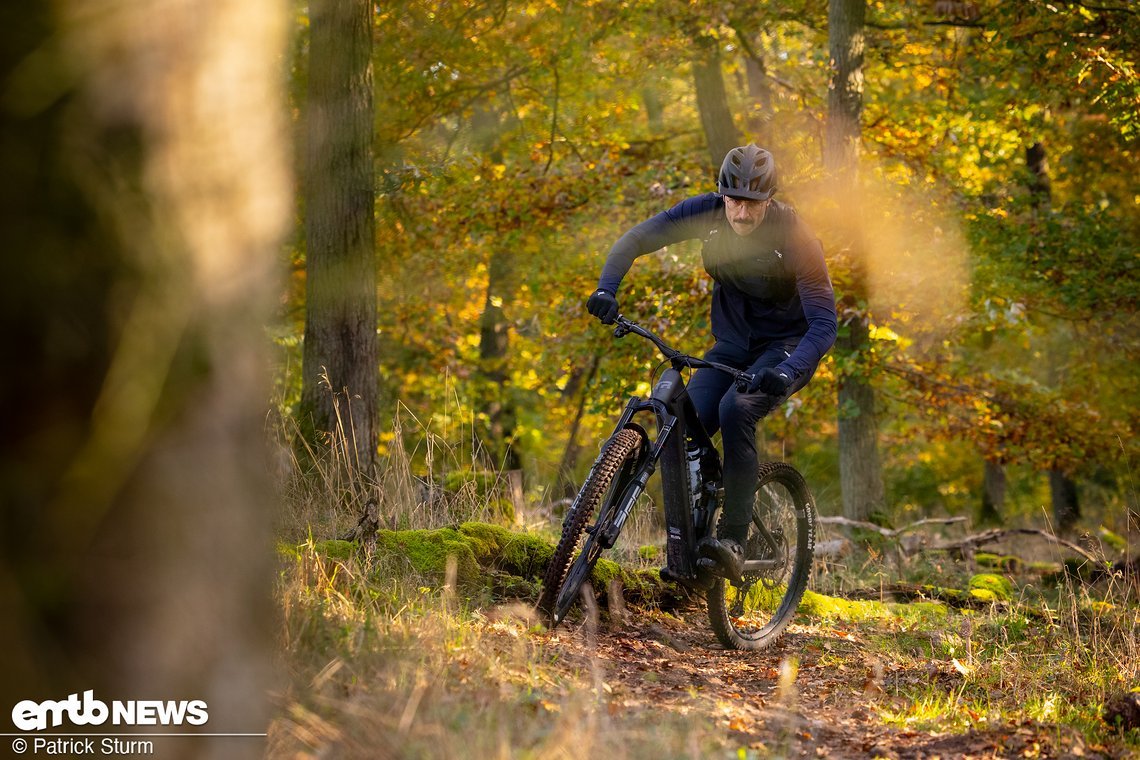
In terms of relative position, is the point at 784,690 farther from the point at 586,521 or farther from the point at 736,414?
the point at 736,414

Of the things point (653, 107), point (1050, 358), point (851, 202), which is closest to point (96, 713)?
point (851, 202)

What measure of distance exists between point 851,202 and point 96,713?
10796 mm

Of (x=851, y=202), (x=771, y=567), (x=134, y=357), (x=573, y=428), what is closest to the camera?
(x=134, y=357)

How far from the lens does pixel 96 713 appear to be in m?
2.38

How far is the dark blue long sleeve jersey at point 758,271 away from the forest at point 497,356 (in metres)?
1.42

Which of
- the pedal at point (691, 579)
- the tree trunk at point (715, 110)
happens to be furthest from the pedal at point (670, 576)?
the tree trunk at point (715, 110)

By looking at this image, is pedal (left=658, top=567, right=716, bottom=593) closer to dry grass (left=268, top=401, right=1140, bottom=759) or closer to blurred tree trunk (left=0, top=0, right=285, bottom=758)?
dry grass (left=268, top=401, right=1140, bottom=759)

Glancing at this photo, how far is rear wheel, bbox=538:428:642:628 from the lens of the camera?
16.4 feet

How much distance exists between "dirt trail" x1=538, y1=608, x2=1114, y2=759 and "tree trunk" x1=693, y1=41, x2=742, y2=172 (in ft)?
28.4

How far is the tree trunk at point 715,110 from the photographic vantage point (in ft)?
46.1

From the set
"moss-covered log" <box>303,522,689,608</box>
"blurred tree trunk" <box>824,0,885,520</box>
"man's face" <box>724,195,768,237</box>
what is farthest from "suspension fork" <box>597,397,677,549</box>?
"blurred tree trunk" <box>824,0,885,520</box>

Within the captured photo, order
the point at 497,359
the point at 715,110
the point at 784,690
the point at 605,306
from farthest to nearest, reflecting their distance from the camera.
Answer: the point at 497,359
the point at 715,110
the point at 605,306
the point at 784,690

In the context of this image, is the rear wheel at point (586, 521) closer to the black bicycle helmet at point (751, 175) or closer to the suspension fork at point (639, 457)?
the suspension fork at point (639, 457)

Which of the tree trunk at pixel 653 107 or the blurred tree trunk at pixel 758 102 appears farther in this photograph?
the tree trunk at pixel 653 107
